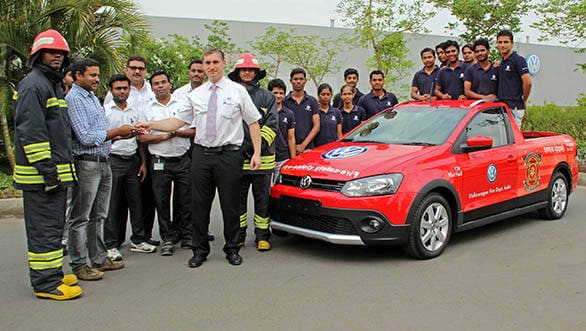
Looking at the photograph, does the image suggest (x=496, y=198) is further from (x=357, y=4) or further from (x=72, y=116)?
(x=357, y=4)

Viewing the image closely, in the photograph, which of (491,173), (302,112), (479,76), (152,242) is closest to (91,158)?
(152,242)

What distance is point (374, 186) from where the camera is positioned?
529 cm

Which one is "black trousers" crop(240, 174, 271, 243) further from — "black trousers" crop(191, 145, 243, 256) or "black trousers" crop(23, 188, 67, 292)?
"black trousers" crop(23, 188, 67, 292)

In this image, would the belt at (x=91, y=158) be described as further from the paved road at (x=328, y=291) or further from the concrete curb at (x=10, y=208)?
the concrete curb at (x=10, y=208)

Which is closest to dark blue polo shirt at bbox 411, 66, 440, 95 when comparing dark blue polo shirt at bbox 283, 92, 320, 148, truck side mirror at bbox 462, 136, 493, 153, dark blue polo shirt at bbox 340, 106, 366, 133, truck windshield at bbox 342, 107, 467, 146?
dark blue polo shirt at bbox 340, 106, 366, 133

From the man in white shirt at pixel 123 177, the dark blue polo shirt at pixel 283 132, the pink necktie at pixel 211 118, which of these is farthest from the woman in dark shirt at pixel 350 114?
the man in white shirt at pixel 123 177

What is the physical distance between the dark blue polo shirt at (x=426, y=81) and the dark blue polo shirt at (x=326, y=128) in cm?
230

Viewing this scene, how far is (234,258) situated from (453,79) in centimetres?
488

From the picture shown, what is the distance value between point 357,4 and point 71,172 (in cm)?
1178

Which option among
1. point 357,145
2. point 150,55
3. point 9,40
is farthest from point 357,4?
point 357,145

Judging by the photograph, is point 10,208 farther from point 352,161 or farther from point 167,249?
point 352,161

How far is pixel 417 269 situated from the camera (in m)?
5.21

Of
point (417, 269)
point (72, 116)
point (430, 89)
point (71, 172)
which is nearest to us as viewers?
point (71, 172)

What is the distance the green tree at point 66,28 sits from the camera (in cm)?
926
